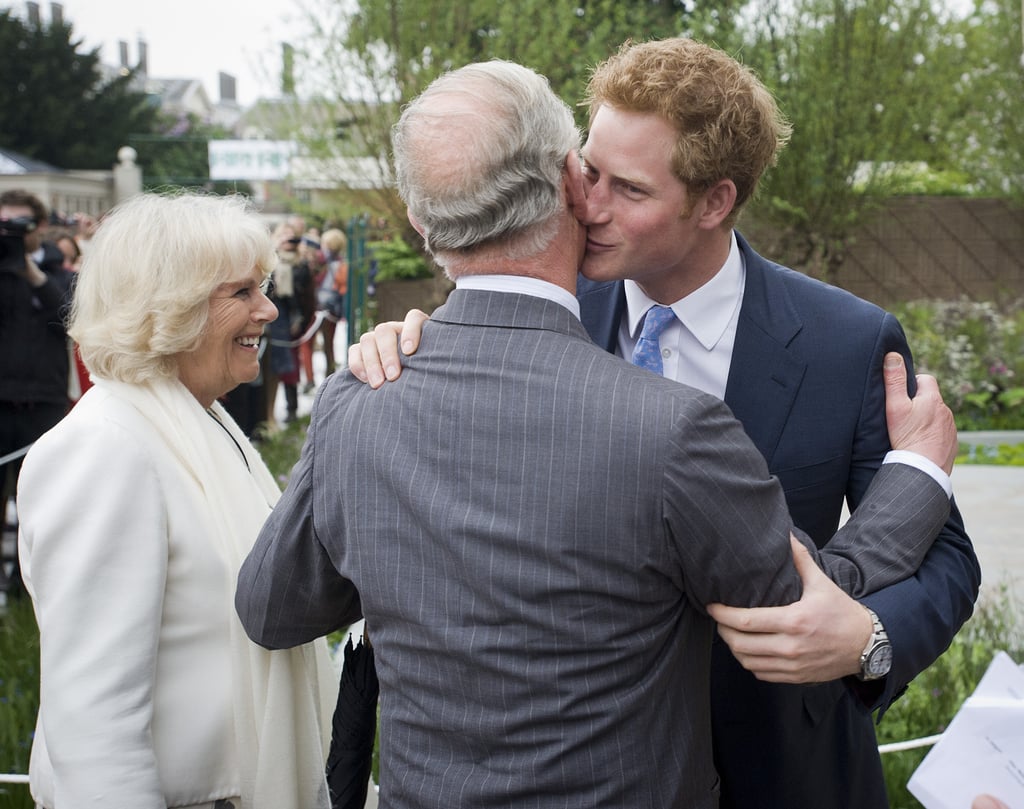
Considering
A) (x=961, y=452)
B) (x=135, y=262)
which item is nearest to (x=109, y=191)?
(x=961, y=452)

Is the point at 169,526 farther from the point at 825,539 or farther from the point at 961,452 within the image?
the point at 961,452

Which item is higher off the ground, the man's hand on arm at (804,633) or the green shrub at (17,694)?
the man's hand on arm at (804,633)

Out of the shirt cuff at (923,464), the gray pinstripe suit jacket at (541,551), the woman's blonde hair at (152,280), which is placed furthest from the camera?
the woman's blonde hair at (152,280)

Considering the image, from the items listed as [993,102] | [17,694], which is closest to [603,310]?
[17,694]

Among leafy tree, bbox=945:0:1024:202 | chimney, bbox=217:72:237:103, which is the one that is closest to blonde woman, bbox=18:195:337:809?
leafy tree, bbox=945:0:1024:202

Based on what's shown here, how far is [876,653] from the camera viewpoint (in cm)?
182

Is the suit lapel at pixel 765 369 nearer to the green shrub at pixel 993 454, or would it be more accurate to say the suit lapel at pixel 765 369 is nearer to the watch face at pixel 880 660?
the watch face at pixel 880 660

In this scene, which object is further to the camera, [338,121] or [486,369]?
[338,121]

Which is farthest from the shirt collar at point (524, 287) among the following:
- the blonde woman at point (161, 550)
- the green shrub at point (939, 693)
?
the green shrub at point (939, 693)

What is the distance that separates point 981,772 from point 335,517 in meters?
1.05

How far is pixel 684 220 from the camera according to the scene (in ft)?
7.24

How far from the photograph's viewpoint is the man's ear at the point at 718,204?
222cm

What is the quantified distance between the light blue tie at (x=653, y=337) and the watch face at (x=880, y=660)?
30.0 inches

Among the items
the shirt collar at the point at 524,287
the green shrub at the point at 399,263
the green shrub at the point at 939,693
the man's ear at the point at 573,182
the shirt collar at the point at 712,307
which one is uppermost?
the man's ear at the point at 573,182
